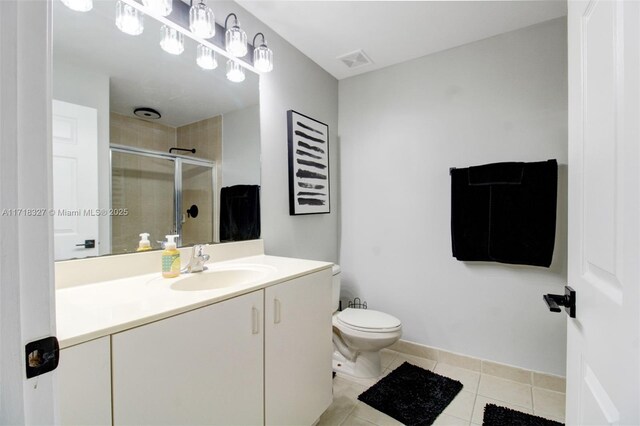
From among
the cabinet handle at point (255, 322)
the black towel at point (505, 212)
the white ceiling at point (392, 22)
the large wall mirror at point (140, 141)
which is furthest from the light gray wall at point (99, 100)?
the black towel at point (505, 212)

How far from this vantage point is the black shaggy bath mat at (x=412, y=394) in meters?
1.56

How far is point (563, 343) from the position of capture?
5.71ft

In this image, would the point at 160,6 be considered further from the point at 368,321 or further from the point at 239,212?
the point at 368,321

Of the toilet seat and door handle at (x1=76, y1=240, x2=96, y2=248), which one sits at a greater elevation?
door handle at (x1=76, y1=240, x2=96, y2=248)

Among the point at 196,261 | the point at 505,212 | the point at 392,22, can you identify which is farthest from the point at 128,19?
the point at 505,212

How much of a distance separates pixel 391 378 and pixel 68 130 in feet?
7.19

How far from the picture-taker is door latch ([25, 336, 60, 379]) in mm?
372

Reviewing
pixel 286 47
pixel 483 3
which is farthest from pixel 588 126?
pixel 286 47

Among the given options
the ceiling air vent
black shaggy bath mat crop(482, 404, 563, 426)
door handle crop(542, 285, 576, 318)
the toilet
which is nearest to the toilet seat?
the toilet

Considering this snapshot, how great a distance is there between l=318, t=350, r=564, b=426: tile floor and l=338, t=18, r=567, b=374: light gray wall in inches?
6.0

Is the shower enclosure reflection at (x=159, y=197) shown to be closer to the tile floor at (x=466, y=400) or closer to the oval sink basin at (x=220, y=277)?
the oval sink basin at (x=220, y=277)

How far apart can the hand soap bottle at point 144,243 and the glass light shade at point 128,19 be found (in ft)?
2.87

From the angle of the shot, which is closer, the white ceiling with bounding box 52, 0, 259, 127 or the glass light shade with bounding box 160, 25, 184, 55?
the white ceiling with bounding box 52, 0, 259, 127

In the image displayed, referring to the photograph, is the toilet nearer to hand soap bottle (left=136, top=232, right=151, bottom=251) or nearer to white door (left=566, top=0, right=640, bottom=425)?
white door (left=566, top=0, right=640, bottom=425)
